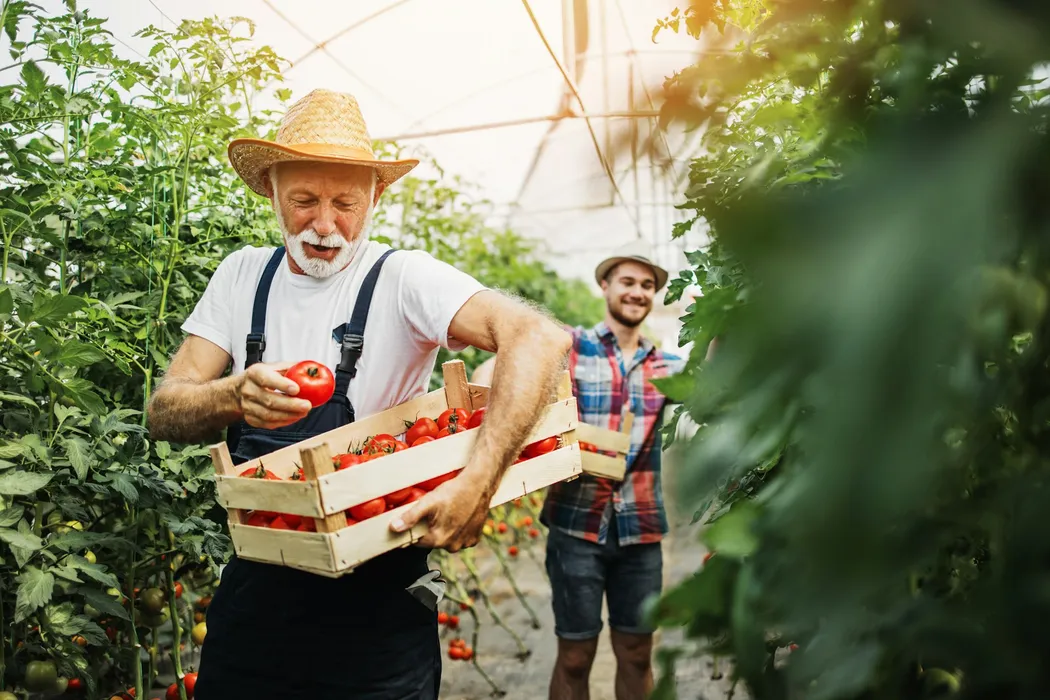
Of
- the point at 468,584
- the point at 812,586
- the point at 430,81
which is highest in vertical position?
the point at 430,81

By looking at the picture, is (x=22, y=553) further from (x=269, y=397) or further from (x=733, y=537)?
(x=733, y=537)

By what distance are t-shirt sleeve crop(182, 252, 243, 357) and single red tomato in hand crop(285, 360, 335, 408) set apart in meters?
0.45

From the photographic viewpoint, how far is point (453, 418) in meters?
2.21

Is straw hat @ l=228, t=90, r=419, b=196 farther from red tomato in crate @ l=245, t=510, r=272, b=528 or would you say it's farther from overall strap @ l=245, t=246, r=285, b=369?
red tomato in crate @ l=245, t=510, r=272, b=528

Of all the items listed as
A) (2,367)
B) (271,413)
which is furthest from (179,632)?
(271,413)

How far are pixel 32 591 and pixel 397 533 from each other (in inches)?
42.2

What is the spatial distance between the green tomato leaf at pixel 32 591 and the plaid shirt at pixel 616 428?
2.27 m

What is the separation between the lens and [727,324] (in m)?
0.74

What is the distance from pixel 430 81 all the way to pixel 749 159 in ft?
17.9

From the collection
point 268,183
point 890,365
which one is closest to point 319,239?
point 268,183

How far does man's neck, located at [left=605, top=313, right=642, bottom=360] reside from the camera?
4.32m

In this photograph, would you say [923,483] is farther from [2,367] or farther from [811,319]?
[2,367]

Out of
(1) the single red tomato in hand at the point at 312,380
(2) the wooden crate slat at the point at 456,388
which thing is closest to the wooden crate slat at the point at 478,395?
(2) the wooden crate slat at the point at 456,388

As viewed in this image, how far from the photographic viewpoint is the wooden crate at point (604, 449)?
3.79 metres
